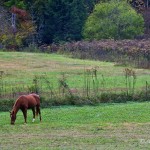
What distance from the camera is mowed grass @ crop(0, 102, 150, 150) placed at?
53.9ft

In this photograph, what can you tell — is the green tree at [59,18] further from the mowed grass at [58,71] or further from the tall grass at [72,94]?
the tall grass at [72,94]

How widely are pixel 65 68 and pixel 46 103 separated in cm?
1487

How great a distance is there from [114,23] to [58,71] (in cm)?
2453

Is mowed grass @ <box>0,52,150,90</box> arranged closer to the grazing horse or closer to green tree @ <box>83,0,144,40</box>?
the grazing horse

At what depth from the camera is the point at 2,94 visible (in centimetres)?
2686

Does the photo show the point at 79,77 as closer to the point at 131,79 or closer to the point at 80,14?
the point at 131,79

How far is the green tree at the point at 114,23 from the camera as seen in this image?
2446 inches

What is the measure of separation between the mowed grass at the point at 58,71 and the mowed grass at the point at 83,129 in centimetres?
550

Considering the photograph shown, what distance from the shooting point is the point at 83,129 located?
1969 centimetres

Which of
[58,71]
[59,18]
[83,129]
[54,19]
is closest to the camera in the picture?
[83,129]

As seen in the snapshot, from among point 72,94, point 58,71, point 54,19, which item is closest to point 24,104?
point 72,94

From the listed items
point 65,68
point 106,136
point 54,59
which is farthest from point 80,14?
point 106,136

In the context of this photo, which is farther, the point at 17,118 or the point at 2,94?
the point at 2,94

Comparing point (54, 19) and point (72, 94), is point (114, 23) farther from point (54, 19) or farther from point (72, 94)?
point (72, 94)
